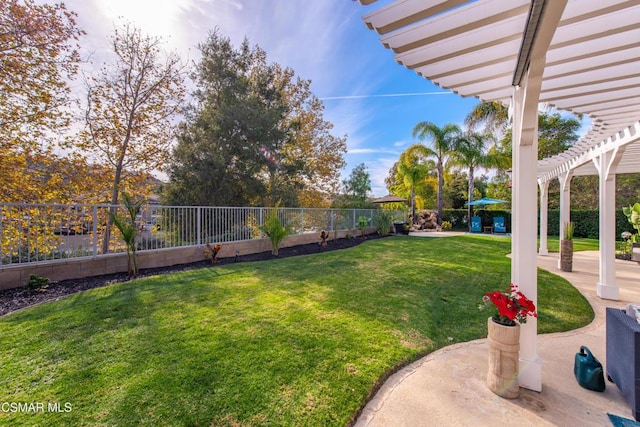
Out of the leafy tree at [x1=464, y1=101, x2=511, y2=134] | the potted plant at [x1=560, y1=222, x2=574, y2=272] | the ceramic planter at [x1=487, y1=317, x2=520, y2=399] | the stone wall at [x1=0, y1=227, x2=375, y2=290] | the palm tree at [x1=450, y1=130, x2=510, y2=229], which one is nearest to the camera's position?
the ceramic planter at [x1=487, y1=317, x2=520, y2=399]

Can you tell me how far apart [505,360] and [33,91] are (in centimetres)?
1022

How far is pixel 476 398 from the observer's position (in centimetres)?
202

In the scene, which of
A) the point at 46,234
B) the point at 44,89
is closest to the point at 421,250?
the point at 46,234

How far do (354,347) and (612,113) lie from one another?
414cm

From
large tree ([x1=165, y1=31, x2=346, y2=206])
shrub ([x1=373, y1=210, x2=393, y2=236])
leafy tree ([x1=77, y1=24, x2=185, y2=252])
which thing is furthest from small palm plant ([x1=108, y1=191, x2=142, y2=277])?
shrub ([x1=373, y1=210, x2=393, y2=236])

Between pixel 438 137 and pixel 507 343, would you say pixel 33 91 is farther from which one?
pixel 438 137

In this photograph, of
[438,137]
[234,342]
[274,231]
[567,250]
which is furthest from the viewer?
[438,137]

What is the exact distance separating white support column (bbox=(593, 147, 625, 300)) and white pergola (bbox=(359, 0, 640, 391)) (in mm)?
1600

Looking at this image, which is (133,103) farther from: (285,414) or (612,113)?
(612,113)

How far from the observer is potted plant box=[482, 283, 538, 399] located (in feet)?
6.61

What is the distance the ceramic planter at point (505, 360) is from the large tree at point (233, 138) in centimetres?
1033

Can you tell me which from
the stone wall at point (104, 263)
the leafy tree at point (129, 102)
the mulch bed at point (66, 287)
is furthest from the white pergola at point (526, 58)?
the leafy tree at point (129, 102)

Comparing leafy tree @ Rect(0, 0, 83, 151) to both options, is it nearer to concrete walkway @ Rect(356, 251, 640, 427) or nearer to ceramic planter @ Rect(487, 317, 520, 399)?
concrete walkway @ Rect(356, 251, 640, 427)

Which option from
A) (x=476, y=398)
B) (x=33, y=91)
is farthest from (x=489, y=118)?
(x=33, y=91)
